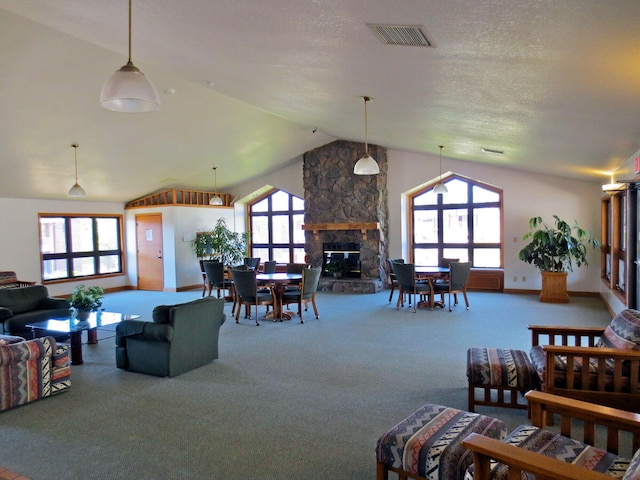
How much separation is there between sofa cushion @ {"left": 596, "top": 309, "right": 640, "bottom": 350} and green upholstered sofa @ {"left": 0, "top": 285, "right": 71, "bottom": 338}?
21.1 ft

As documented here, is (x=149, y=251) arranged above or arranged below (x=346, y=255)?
above

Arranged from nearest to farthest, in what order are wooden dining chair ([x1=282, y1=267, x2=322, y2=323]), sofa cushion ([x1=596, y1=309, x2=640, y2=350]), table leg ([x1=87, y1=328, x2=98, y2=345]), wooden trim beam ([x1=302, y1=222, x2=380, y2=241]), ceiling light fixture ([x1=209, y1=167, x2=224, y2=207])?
sofa cushion ([x1=596, y1=309, x2=640, y2=350]) → table leg ([x1=87, y1=328, x2=98, y2=345]) → wooden dining chair ([x1=282, y1=267, x2=322, y2=323]) → wooden trim beam ([x1=302, y1=222, x2=380, y2=241]) → ceiling light fixture ([x1=209, y1=167, x2=224, y2=207])

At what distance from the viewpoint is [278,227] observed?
12.8m

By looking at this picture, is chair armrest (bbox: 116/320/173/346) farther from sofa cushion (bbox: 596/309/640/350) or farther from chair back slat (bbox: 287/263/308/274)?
chair back slat (bbox: 287/263/308/274)

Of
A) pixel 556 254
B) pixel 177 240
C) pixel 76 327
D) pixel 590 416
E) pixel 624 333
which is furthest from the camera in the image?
pixel 177 240

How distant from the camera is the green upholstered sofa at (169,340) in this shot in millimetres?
4605

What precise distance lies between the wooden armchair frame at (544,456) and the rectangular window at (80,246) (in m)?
10.3

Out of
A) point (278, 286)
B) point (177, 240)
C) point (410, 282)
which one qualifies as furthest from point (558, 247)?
point (177, 240)

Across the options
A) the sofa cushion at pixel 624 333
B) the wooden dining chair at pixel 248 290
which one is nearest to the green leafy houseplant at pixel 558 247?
the wooden dining chair at pixel 248 290

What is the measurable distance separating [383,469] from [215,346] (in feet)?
10.3

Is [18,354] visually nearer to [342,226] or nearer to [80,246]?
[80,246]

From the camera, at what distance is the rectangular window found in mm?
9969

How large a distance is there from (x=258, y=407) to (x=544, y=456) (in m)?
2.49

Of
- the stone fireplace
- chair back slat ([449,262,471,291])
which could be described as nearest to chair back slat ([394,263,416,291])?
chair back slat ([449,262,471,291])
